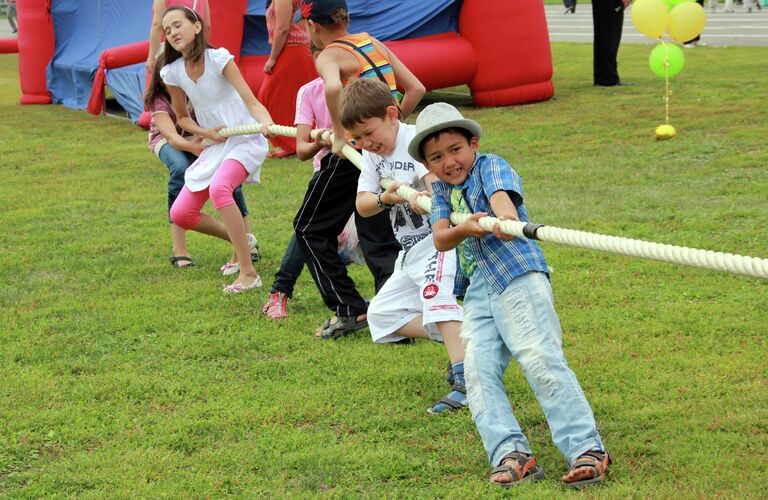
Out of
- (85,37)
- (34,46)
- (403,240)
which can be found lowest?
(34,46)

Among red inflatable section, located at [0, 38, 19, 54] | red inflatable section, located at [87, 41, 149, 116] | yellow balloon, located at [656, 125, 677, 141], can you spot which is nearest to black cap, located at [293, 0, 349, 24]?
yellow balloon, located at [656, 125, 677, 141]

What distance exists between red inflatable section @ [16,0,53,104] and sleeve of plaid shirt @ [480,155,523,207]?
48.9ft

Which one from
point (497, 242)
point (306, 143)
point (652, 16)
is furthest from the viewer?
point (652, 16)

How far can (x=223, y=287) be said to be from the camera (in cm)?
637

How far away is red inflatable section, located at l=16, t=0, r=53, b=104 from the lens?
16797 mm

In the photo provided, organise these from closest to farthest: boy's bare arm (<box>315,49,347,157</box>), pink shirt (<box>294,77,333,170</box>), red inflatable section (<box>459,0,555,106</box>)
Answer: boy's bare arm (<box>315,49,347,157</box>)
pink shirt (<box>294,77,333,170</box>)
red inflatable section (<box>459,0,555,106</box>)

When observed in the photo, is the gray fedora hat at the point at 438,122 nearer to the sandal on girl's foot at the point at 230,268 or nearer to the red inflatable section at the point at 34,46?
the sandal on girl's foot at the point at 230,268

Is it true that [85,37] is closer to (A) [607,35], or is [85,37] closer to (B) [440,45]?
(B) [440,45]

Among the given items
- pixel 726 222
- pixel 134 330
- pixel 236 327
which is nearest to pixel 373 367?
pixel 236 327

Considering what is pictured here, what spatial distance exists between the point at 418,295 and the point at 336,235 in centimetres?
90

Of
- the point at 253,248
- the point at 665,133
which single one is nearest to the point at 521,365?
the point at 253,248

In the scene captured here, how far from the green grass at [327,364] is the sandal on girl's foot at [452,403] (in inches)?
2.7

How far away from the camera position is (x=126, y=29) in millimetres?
15352

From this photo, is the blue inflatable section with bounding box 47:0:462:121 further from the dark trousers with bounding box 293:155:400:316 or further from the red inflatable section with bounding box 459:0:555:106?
the dark trousers with bounding box 293:155:400:316
